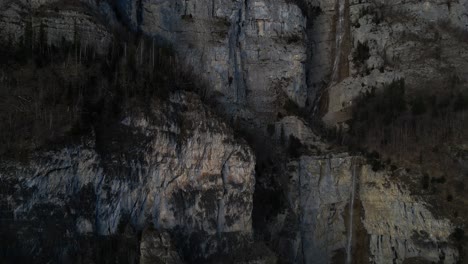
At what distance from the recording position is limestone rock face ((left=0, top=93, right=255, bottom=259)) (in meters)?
38.4

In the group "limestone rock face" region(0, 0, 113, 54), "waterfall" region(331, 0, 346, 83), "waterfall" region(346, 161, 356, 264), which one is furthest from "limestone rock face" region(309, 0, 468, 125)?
"limestone rock face" region(0, 0, 113, 54)

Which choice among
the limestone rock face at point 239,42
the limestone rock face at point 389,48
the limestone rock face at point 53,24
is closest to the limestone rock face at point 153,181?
the limestone rock face at point 53,24

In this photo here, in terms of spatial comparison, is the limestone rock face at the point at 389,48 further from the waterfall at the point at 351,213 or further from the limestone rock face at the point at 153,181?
the limestone rock face at the point at 153,181

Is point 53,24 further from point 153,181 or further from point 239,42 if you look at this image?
point 239,42

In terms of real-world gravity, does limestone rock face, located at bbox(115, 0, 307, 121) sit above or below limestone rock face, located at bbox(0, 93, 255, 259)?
above

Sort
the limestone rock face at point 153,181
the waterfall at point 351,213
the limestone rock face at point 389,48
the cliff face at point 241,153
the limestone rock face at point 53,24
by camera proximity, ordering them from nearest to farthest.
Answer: the limestone rock face at point 153,181, the cliff face at point 241,153, the limestone rock face at point 53,24, the waterfall at point 351,213, the limestone rock face at point 389,48

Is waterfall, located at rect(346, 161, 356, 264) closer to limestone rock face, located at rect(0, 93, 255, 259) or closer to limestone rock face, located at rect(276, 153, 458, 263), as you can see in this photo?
limestone rock face, located at rect(276, 153, 458, 263)

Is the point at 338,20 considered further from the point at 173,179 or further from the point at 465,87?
the point at 173,179

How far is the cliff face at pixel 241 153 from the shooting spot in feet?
131

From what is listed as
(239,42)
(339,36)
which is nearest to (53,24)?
(239,42)

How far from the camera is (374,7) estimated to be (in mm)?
65750

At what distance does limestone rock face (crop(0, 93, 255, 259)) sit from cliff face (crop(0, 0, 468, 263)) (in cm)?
9

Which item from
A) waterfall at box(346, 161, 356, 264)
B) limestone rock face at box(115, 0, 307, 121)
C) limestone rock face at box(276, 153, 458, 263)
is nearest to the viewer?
limestone rock face at box(276, 153, 458, 263)

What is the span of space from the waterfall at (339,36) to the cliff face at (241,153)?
15cm
